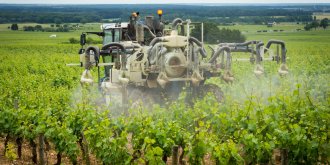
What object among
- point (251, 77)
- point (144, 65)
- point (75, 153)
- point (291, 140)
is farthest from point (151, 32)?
point (291, 140)

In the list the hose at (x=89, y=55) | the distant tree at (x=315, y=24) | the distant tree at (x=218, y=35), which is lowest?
the distant tree at (x=315, y=24)

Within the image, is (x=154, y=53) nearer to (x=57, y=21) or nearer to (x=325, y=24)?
(x=325, y=24)

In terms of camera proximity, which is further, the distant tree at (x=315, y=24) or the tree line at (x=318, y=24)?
the distant tree at (x=315, y=24)

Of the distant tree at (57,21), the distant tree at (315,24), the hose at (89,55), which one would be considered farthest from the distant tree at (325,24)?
the distant tree at (57,21)

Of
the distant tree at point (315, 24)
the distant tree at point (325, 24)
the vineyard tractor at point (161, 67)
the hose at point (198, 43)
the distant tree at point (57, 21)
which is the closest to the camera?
the hose at point (198, 43)

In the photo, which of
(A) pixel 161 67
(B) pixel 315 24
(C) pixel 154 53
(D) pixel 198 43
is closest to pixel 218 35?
(C) pixel 154 53

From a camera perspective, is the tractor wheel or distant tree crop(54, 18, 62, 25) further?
distant tree crop(54, 18, 62, 25)

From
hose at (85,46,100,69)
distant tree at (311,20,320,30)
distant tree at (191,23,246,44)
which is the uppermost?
hose at (85,46,100,69)

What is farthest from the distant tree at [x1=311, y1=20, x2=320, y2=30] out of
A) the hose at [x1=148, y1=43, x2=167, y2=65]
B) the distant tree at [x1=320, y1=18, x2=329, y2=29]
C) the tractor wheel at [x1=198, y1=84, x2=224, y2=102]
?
the hose at [x1=148, y1=43, x2=167, y2=65]

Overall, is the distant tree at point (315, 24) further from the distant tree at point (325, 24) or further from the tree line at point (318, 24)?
the distant tree at point (325, 24)

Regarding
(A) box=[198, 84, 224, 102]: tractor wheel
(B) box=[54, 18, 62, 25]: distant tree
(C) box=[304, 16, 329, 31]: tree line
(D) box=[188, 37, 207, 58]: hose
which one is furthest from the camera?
(B) box=[54, 18, 62, 25]: distant tree

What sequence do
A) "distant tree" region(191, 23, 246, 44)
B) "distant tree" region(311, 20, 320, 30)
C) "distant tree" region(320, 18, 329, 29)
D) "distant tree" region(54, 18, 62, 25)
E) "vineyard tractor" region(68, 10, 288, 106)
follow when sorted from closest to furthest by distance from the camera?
"vineyard tractor" region(68, 10, 288, 106), "distant tree" region(191, 23, 246, 44), "distant tree" region(320, 18, 329, 29), "distant tree" region(311, 20, 320, 30), "distant tree" region(54, 18, 62, 25)

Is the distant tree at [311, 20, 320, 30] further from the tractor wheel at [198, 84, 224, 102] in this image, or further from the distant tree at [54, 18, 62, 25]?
the tractor wheel at [198, 84, 224, 102]

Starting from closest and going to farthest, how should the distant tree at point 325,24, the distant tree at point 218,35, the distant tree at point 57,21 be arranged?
the distant tree at point 218,35 → the distant tree at point 325,24 → the distant tree at point 57,21
